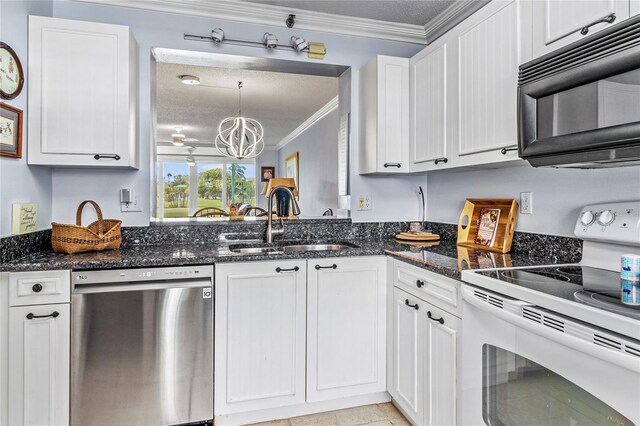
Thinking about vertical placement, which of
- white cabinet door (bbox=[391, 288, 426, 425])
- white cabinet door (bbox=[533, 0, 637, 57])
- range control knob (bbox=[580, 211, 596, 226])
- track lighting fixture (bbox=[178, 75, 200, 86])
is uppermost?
track lighting fixture (bbox=[178, 75, 200, 86])

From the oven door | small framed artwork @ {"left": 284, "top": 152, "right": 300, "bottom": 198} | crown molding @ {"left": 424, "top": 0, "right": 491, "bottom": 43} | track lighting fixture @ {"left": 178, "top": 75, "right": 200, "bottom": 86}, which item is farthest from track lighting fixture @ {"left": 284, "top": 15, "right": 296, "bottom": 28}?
small framed artwork @ {"left": 284, "top": 152, "right": 300, "bottom": 198}

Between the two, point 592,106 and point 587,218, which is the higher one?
point 592,106

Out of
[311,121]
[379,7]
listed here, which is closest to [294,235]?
[379,7]

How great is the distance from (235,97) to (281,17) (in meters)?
2.48

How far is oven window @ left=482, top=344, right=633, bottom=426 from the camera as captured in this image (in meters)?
1.01

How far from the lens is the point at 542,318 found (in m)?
1.13

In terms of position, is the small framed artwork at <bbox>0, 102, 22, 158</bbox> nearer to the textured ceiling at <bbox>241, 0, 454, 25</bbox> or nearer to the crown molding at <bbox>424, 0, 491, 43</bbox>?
the textured ceiling at <bbox>241, 0, 454, 25</bbox>

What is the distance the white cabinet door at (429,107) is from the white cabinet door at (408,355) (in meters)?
0.83

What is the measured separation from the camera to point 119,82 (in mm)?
2076

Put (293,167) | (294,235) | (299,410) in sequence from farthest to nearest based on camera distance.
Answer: (293,167) → (294,235) → (299,410)

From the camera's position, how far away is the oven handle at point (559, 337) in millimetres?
884

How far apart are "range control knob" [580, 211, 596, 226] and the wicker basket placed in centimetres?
226

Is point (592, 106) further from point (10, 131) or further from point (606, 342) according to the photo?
point (10, 131)

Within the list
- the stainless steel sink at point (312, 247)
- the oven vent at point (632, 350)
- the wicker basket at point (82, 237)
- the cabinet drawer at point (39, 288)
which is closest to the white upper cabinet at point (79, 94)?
the wicker basket at point (82, 237)
